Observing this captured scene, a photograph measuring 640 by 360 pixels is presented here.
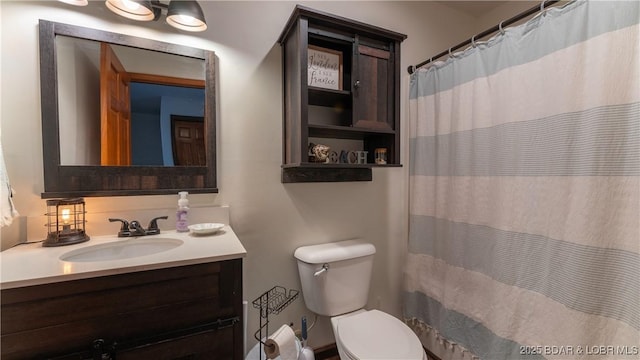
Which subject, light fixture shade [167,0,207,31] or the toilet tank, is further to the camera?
the toilet tank

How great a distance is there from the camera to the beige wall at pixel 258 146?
107 cm

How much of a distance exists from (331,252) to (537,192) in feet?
3.29

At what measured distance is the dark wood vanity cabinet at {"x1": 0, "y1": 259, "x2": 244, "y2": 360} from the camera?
733mm

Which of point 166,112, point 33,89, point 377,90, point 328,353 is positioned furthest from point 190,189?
point 328,353

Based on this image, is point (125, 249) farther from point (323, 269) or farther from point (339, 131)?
point (339, 131)

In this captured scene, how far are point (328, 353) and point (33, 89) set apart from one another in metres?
1.98

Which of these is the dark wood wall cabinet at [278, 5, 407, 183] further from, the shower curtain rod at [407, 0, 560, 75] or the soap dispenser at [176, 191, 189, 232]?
the soap dispenser at [176, 191, 189, 232]

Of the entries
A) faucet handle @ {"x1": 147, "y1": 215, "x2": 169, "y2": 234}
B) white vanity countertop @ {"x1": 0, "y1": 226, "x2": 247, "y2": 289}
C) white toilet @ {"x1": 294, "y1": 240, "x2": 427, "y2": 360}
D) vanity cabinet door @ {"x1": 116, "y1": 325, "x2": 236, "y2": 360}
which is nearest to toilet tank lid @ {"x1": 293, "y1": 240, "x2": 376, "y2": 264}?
white toilet @ {"x1": 294, "y1": 240, "x2": 427, "y2": 360}

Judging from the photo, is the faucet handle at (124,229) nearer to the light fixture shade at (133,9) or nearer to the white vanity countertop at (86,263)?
the white vanity countertop at (86,263)

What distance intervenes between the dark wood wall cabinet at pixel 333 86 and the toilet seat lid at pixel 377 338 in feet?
2.61

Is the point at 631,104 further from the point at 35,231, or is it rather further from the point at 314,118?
the point at 35,231

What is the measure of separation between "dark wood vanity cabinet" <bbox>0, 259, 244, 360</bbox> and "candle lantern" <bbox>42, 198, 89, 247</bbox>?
1.21 ft

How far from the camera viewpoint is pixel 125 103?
121cm

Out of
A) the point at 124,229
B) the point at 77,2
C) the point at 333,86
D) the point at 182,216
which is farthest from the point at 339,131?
the point at 77,2
